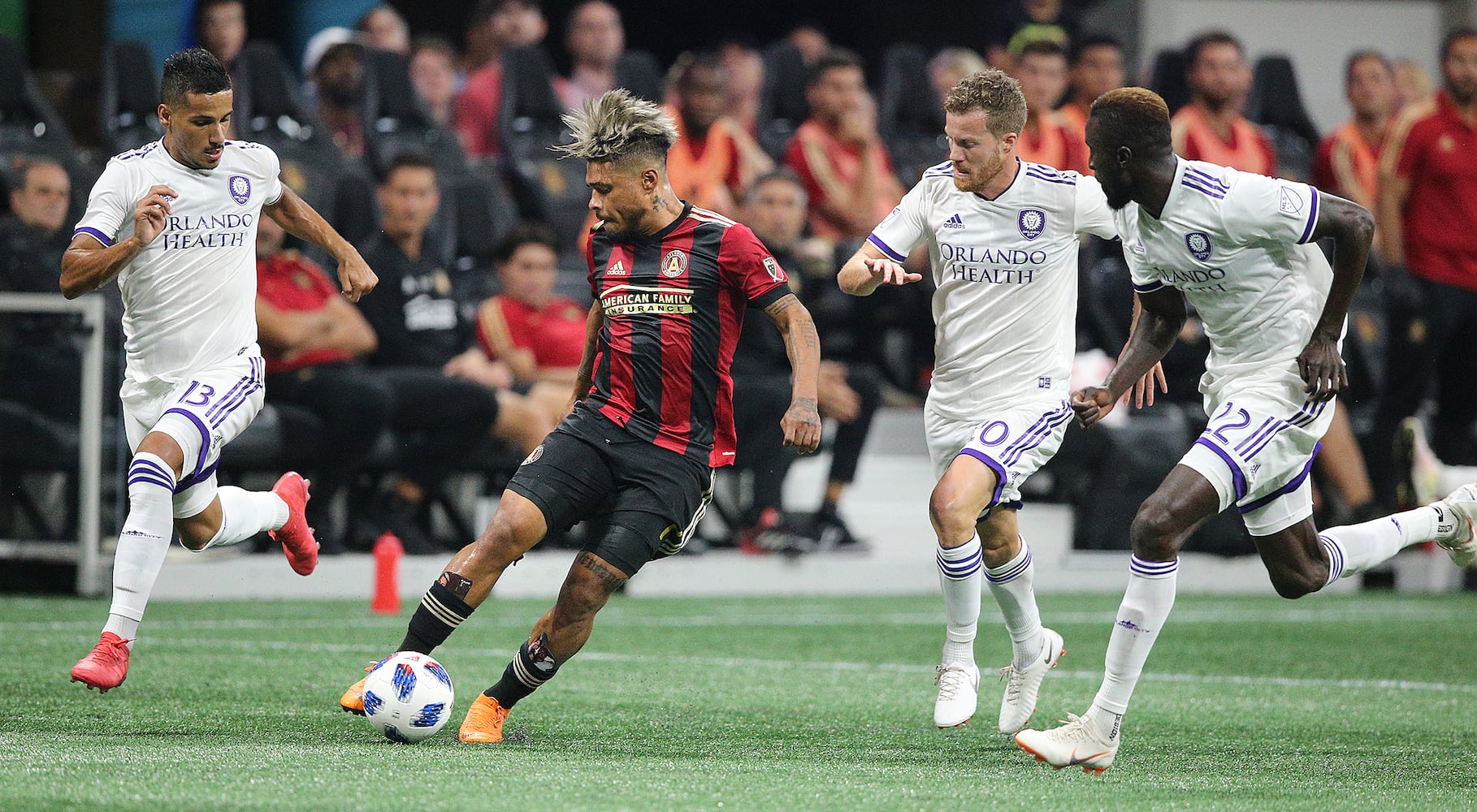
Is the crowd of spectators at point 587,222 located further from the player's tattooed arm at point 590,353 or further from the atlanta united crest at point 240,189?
the player's tattooed arm at point 590,353

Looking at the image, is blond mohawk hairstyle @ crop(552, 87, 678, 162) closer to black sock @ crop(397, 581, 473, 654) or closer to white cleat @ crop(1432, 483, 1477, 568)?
black sock @ crop(397, 581, 473, 654)

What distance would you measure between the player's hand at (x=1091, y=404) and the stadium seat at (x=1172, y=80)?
8.29m

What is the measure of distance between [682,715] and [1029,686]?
119 cm

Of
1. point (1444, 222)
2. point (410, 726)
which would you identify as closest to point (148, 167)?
point (410, 726)

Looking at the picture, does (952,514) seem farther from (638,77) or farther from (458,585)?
(638,77)

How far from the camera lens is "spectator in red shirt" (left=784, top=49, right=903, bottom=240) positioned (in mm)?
12594

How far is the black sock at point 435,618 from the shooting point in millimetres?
5629

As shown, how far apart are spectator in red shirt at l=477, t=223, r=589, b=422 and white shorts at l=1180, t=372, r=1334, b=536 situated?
579 centimetres

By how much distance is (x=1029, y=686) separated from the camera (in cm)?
631

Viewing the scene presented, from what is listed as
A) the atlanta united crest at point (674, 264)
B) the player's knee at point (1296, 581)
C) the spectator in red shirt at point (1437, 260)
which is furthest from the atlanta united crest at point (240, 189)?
the spectator in red shirt at point (1437, 260)

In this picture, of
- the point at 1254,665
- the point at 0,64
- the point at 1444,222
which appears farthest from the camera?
the point at 1444,222

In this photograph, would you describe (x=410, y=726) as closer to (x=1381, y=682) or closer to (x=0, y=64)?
(x=1381, y=682)

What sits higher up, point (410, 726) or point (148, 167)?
point (148, 167)

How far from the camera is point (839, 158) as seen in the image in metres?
12.7
